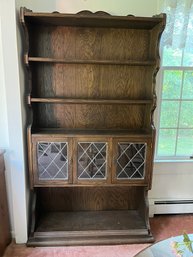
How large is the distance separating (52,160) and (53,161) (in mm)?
12

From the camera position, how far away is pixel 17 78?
68.7 inches

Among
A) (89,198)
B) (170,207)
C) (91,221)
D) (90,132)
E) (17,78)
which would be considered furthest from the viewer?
(170,207)

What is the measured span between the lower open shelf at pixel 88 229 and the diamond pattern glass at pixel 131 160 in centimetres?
51

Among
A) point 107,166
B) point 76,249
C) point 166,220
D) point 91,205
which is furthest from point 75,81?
point 166,220

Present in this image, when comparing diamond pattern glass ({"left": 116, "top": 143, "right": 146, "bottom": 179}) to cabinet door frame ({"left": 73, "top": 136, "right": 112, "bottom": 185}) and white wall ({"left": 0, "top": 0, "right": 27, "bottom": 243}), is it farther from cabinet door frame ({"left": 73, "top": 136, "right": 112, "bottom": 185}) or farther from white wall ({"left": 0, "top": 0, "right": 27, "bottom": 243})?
white wall ({"left": 0, "top": 0, "right": 27, "bottom": 243})

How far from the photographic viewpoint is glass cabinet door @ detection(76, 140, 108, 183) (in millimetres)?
1903

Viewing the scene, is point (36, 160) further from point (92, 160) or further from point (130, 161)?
point (130, 161)

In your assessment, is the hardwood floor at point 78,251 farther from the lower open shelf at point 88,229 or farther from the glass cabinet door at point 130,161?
the glass cabinet door at point 130,161

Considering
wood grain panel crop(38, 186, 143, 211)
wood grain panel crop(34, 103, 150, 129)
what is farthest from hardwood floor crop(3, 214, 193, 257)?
wood grain panel crop(34, 103, 150, 129)

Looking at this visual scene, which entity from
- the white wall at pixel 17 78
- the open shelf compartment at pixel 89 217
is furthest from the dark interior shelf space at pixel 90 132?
the open shelf compartment at pixel 89 217

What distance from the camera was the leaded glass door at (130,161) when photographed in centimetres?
192

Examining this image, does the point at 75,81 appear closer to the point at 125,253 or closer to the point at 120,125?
the point at 120,125

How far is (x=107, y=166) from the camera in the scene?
6.35 feet

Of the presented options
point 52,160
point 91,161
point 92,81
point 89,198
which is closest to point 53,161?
point 52,160
